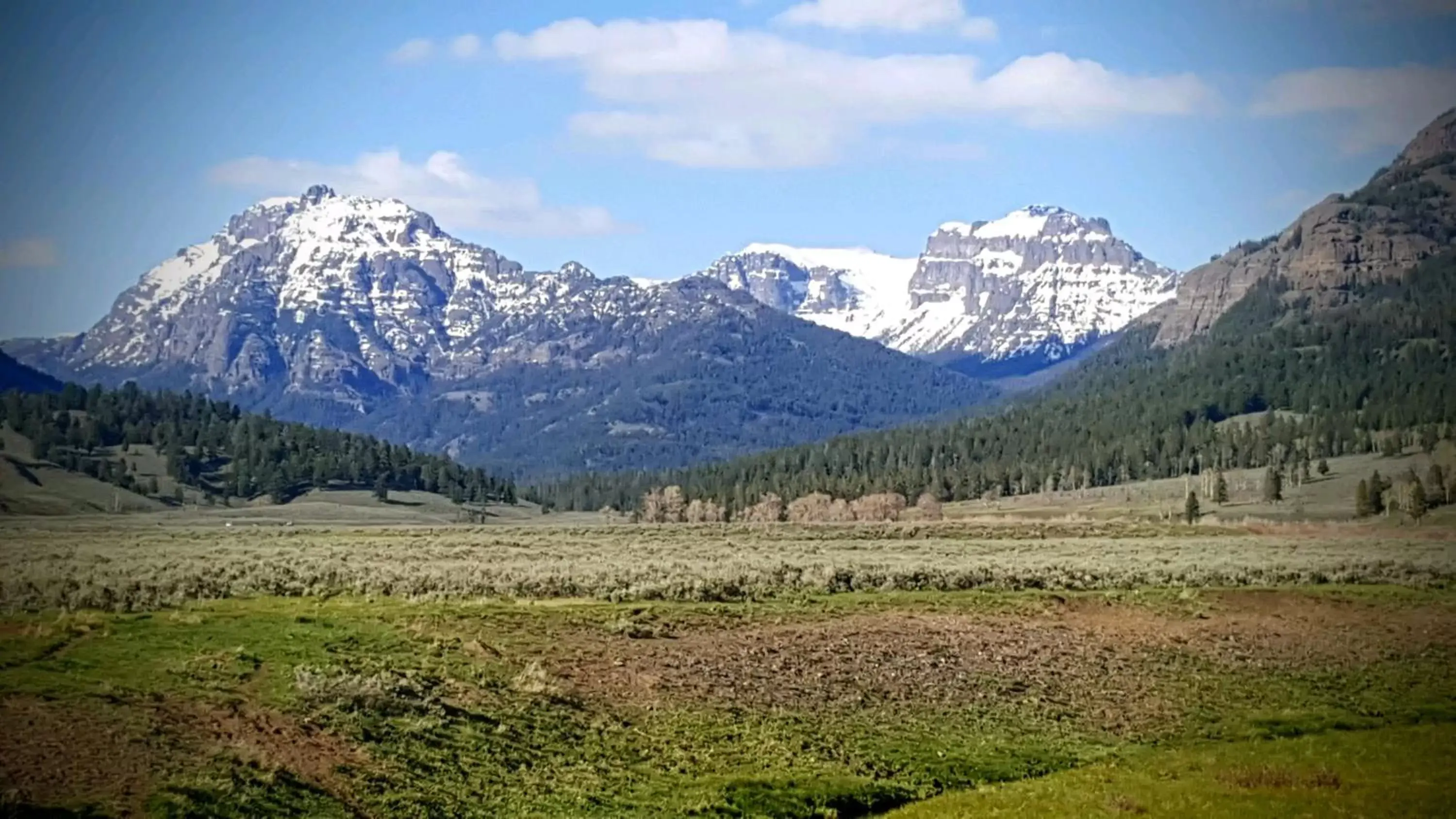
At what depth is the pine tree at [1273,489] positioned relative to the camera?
147000 mm

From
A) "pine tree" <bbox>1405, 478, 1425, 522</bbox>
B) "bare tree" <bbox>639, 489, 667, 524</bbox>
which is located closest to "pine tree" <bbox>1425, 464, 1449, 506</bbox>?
→ "pine tree" <bbox>1405, 478, 1425, 522</bbox>

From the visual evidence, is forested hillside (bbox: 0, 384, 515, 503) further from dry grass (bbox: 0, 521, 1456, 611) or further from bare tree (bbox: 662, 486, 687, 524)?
dry grass (bbox: 0, 521, 1456, 611)

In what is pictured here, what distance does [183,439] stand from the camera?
18538 cm

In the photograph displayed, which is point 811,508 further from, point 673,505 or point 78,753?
point 78,753

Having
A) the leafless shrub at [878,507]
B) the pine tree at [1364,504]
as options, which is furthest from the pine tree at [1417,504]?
the leafless shrub at [878,507]

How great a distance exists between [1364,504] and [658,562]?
87170 mm

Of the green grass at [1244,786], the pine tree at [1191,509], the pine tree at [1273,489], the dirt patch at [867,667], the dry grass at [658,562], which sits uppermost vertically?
the pine tree at [1273,489]

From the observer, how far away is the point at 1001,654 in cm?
3894

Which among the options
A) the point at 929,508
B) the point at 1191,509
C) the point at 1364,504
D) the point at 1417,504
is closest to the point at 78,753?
the point at 1417,504

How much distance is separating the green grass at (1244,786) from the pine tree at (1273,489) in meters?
123

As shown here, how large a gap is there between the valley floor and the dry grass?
0.35 meters

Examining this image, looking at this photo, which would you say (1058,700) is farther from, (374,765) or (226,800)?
(226,800)

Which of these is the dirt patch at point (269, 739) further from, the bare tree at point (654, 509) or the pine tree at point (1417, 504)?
the bare tree at point (654, 509)

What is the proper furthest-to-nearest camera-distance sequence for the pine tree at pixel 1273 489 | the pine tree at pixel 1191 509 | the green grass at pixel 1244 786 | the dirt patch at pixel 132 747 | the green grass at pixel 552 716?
the pine tree at pixel 1273 489 < the pine tree at pixel 1191 509 < the green grass at pixel 1244 786 < the green grass at pixel 552 716 < the dirt patch at pixel 132 747
